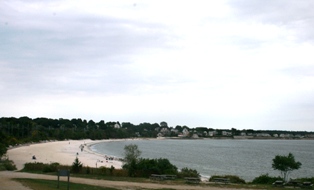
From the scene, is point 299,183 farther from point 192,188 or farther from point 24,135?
point 24,135

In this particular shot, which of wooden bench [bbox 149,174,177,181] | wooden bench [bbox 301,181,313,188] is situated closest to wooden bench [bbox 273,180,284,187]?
wooden bench [bbox 301,181,313,188]

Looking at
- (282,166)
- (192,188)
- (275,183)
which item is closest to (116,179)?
(192,188)

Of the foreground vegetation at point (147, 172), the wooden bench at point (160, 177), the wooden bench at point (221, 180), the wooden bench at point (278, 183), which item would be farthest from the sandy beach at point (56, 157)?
the wooden bench at point (278, 183)

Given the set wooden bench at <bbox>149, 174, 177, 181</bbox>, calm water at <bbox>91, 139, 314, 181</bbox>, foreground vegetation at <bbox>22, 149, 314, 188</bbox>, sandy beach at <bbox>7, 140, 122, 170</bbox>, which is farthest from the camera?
sandy beach at <bbox>7, 140, 122, 170</bbox>

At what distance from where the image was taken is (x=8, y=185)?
2241 cm

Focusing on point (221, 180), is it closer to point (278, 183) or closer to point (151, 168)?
point (278, 183)

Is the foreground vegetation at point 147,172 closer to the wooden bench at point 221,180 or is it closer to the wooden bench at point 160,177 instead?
the wooden bench at point 221,180

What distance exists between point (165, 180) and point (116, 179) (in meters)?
3.40

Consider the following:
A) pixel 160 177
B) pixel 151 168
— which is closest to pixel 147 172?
pixel 151 168

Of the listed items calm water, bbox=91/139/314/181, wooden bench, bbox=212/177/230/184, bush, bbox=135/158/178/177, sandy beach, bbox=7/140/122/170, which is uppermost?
bush, bbox=135/158/178/177

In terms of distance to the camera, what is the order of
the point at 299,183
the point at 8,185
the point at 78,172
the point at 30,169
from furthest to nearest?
the point at 30,169 → the point at 78,172 → the point at 299,183 → the point at 8,185

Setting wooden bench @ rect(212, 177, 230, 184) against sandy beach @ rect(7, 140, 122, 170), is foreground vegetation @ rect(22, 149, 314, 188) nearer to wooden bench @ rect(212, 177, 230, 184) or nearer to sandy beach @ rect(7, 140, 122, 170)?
wooden bench @ rect(212, 177, 230, 184)

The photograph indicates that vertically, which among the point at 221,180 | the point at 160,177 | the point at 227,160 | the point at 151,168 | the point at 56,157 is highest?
the point at 151,168

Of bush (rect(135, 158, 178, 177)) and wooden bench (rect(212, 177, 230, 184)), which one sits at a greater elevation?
bush (rect(135, 158, 178, 177))
